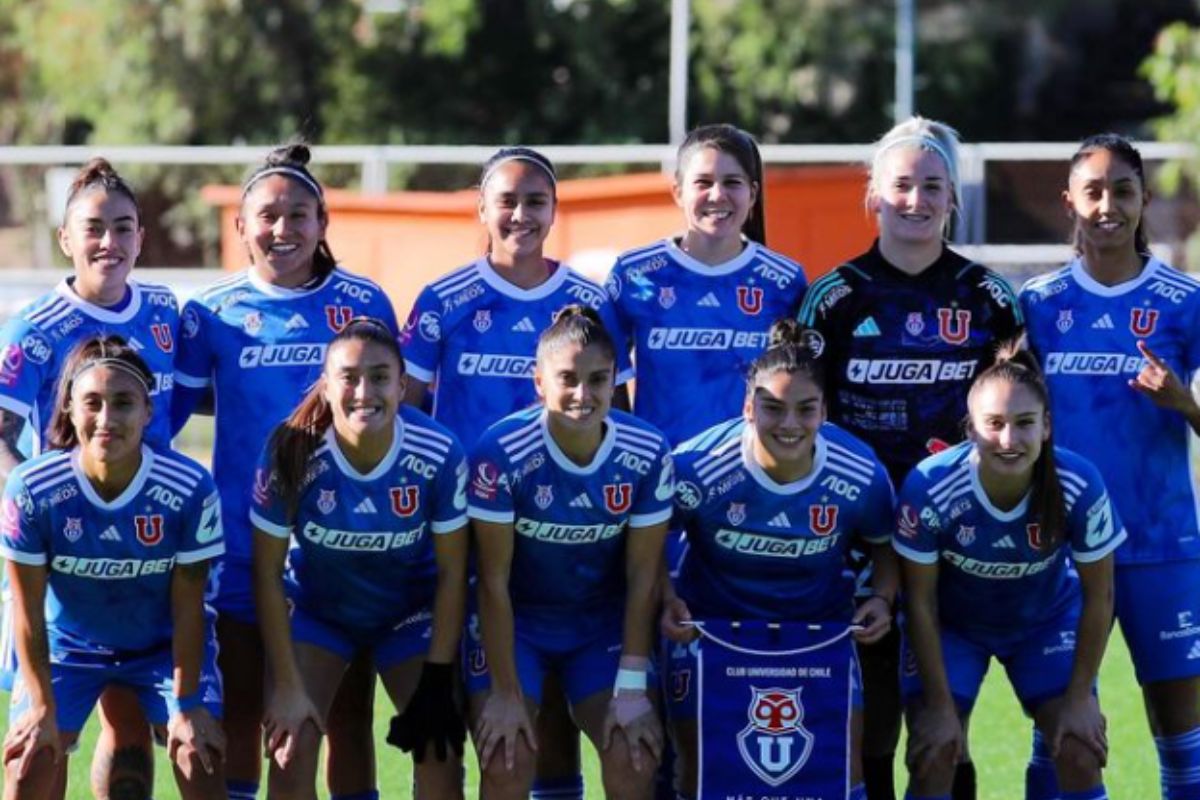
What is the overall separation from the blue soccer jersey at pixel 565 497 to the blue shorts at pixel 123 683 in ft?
2.61

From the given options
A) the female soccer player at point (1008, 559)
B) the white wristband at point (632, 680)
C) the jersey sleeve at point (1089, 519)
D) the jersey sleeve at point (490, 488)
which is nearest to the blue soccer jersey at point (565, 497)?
the jersey sleeve at point (490, 488)

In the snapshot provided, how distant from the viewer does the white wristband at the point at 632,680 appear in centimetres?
539

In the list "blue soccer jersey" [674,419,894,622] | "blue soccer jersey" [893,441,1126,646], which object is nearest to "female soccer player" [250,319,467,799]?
"blue soccer jersey" [674,419,894,622]

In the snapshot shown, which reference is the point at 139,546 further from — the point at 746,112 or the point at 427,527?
the point at 746,112

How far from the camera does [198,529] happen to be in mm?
5363

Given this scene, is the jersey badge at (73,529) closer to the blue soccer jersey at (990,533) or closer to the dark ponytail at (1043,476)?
the blue soccer jersey at (990,533)

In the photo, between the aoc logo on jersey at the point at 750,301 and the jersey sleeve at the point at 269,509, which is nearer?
the jersey sleeve at the point at 269,509

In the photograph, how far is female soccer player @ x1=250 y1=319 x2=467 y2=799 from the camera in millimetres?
5344

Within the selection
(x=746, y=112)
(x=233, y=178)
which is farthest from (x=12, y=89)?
(x=746, y=112)

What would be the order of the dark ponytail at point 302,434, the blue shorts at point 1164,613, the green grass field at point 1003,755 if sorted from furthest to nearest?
1. the green grass field at point 1003,755
2. the blue shorts at point 1164,613
3. the dark ponytail at point 302,434

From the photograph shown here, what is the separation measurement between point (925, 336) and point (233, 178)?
16093mm

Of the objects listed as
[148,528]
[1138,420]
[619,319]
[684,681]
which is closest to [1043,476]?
[1138,420]

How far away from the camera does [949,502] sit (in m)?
5.46

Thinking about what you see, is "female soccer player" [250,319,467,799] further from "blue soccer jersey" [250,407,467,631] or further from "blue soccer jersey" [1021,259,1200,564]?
"blue soccer jersey" [1021,259,1200,564]
